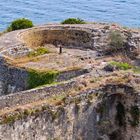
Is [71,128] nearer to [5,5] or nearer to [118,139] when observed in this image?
[118,139]

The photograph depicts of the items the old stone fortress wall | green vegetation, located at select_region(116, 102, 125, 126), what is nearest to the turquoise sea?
the old stone fortress wall

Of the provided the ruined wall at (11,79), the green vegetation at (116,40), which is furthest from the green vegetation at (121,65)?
the green vegetation at (116,40)

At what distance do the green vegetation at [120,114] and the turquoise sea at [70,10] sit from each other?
43.9m

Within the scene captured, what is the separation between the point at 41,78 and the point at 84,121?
530 cm

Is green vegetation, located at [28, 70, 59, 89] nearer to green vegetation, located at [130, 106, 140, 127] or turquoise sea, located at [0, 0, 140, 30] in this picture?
green vegetation, located at [130, 106, 140, 127]

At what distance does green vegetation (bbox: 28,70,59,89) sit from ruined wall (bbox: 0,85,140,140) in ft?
14.4

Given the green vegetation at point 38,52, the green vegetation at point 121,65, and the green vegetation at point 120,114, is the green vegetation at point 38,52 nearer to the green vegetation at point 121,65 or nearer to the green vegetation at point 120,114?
the green vegetation at point 121,65

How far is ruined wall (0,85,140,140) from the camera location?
33.0 metres

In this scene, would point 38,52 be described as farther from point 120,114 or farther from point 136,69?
point 120,114

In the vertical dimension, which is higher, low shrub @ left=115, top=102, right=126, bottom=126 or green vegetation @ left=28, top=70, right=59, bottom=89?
green vegetation @ left=28, top=70, right=59, bottom=89

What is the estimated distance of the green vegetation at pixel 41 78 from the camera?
1580 inches

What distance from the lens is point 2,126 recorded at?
103 ft

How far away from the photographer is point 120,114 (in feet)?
124

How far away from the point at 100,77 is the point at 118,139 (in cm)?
386
